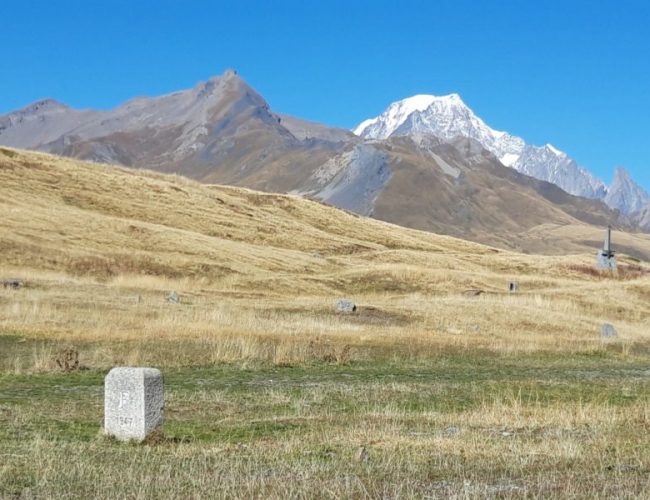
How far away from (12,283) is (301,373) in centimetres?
2938

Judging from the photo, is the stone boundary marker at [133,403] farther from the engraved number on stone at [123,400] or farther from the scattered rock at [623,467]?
the scattered rock at [623,467]

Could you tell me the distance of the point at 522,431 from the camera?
17.3m

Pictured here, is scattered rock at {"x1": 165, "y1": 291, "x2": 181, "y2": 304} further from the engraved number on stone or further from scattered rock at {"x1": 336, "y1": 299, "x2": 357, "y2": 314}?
the engraved number on stone

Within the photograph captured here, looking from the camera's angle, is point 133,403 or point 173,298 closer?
point 133,403

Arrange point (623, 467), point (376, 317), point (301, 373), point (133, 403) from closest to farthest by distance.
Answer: point (623, 467) → point (133, 403) → point (301, 373) → point (376, 317)

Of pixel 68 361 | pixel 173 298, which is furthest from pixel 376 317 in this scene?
pixel 68 361

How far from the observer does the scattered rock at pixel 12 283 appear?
2025 inches

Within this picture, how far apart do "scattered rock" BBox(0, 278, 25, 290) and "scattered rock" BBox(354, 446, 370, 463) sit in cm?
4178

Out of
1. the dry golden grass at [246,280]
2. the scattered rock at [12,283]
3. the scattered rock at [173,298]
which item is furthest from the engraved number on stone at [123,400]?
the scattered rock at [12,283]

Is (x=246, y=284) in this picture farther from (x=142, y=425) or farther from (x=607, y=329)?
(x=142, y=425)

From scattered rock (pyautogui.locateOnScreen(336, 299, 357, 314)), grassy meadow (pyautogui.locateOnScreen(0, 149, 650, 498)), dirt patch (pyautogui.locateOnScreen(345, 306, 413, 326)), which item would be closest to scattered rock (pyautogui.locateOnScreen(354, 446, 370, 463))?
grassy meadow (pyautogui.locateOnScreen(0, 149, 650, 498))

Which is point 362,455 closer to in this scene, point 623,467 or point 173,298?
point 623,467

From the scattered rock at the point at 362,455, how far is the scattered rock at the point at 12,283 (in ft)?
137

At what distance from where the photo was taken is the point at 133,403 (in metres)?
15.6
